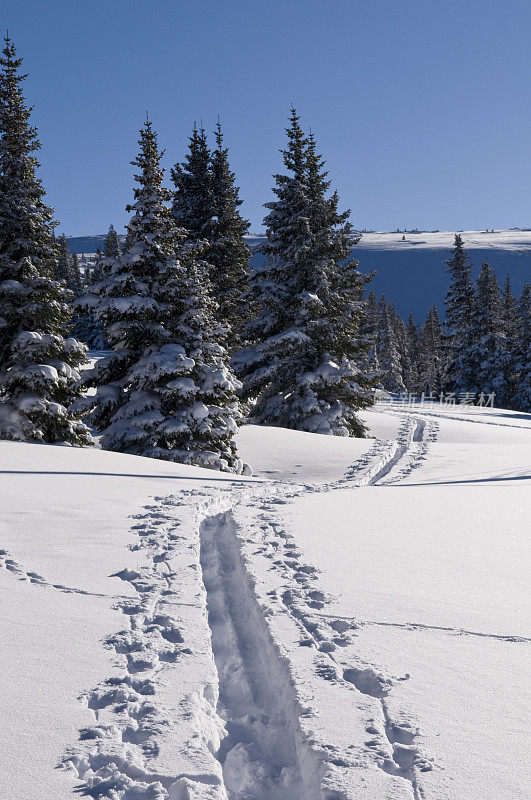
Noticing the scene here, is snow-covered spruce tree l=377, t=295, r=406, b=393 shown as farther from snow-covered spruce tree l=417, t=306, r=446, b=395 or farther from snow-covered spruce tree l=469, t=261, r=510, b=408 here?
snow-covered spruce tree l=469, t=261, r=510, b=408

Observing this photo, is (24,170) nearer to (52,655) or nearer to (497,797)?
(52,655)

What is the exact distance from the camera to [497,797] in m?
2.63

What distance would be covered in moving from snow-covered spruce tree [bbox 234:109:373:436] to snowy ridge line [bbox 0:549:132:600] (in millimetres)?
16533

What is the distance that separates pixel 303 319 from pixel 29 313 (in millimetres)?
10878

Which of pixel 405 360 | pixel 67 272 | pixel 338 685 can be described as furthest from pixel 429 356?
pixel 338 685

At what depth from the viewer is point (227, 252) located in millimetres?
25500

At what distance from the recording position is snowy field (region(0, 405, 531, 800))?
2.93 meters

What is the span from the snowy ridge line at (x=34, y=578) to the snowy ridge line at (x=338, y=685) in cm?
156

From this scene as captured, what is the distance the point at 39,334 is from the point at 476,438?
51.7ft

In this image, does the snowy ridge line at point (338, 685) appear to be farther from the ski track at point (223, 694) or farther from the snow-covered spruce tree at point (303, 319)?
the snow-covered spruce tree at point (303, 319)

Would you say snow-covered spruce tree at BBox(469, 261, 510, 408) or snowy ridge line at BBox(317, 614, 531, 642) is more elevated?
snow-covered spruce tree at BBox(469, 261, 510, 408)

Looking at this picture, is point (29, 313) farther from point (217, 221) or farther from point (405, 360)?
point (405, 360)

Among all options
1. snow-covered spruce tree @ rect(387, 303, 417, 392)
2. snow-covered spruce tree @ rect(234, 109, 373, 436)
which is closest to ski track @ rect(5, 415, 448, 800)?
snow-covered spruce tree @ rect(234, 109, 373, 436)

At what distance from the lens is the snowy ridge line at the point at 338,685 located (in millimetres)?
2883
